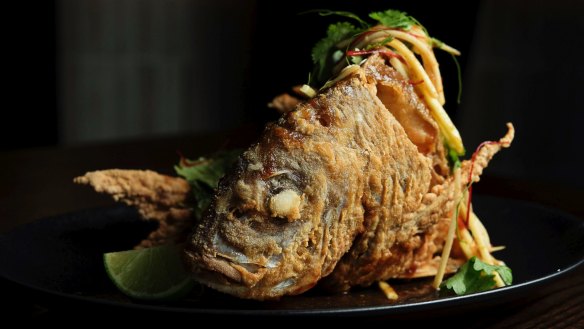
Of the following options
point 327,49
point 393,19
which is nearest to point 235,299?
point 327,49

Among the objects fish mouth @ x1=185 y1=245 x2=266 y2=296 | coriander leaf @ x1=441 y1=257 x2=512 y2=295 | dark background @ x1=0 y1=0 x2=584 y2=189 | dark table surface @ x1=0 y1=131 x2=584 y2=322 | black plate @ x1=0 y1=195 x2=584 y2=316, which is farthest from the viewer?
dark background @ x1=0 y1=0 x2=584 y2=189

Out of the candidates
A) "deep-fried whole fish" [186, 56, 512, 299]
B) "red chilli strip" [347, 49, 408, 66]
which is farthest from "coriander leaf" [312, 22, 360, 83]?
"deep-fried whole fish" [186, 56, 512, 299]

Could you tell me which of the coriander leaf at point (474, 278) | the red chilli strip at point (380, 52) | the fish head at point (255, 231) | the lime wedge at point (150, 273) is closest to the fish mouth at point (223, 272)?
the fish head at point (255, 231)

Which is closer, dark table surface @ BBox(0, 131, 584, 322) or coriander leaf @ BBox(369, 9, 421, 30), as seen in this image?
dark table surface @ BBox(0, 131, 584, 322)

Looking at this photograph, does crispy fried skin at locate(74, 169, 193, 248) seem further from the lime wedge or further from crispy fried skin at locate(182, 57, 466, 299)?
crispy fried skin at locate(182, 57, 466, 299)

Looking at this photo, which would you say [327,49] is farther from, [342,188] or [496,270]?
[496,270]

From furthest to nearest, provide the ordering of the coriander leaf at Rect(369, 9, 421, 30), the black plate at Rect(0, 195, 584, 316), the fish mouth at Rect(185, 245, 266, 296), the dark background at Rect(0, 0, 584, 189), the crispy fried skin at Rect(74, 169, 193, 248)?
the dark background at Rect(0, 0, 584, 189), the crispy fried skin at Rect(74, 169, 193, 248), the coriander leaf at Rect(369, 9, 421, 30), the fish mouth at Rect(185, 245, 266, 296), the black plate at Rect(0, 195, 584, 316)
